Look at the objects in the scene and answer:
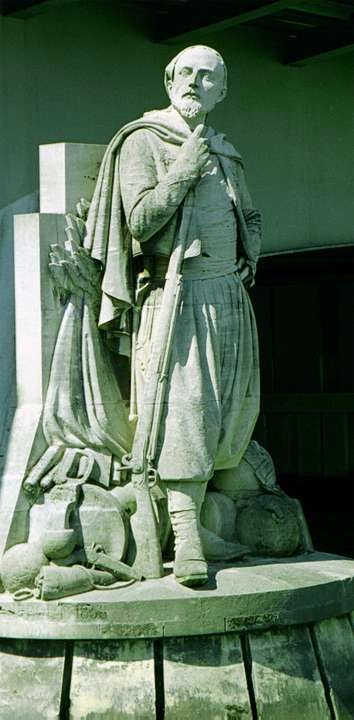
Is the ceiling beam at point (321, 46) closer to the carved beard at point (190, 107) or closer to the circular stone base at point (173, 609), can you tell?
the carved beard at point (190, 107)

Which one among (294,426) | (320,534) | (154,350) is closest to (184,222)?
(154,350)

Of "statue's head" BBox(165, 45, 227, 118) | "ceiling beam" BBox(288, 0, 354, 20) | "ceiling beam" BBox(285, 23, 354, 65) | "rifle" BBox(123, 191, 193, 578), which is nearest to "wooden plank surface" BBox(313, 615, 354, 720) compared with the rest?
"rifle" BBox(123, 191, 193, 578)

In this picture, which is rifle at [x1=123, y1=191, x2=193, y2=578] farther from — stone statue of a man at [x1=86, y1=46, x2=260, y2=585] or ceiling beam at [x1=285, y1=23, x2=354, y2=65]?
ceiling beam at [x1=285, y1=23, x2=354, y2=65]

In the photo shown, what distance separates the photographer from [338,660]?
11.9 meters

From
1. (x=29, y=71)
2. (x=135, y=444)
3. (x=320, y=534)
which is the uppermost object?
(x=29, y=71)

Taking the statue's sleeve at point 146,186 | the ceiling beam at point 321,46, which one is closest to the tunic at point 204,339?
the statue's sleeve at point 146,186

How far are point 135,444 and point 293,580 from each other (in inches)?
49.2

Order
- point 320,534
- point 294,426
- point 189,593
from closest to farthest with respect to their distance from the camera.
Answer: point 189,593 < point 320,534 < point 294,426

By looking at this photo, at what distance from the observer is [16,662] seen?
11453 millimetres

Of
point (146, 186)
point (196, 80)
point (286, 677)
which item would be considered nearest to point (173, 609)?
point (286, 677)

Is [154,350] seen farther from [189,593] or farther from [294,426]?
[294,426]

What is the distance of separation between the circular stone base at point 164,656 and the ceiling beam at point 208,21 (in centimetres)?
571

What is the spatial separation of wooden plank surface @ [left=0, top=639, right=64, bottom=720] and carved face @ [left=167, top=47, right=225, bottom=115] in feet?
11.1

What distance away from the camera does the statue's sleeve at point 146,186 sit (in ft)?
38.6
